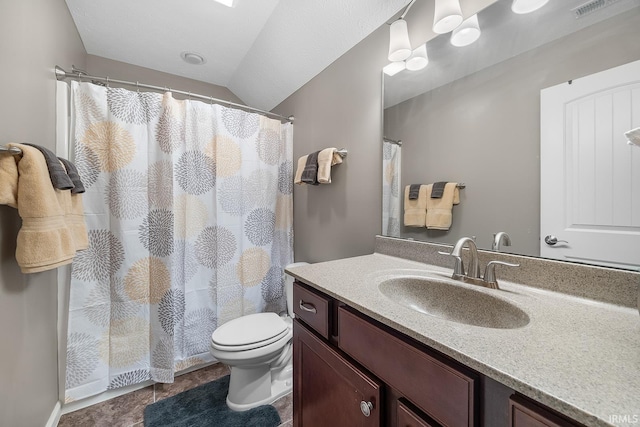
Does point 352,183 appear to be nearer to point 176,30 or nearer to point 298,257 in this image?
point 298,257

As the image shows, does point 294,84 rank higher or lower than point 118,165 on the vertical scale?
higher

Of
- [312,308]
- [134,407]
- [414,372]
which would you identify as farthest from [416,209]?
[134,407]

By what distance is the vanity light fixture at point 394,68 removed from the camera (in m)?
1.26

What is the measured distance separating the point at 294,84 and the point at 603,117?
6.01 feet

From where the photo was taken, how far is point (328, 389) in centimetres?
80

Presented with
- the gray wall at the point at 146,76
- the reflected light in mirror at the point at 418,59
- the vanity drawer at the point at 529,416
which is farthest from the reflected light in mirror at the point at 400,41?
the gray wall at the point at 146,76

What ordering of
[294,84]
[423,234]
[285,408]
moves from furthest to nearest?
[294,84]
[285,408]
[423,234]

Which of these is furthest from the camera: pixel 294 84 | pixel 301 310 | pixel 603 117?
pixel 294 84

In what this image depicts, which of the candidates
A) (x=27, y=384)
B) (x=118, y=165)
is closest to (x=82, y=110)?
(x=118, y=165)

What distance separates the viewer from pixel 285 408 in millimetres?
1358

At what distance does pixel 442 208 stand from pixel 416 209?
0.44 feet

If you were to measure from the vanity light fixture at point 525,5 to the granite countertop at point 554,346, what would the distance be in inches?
38.7

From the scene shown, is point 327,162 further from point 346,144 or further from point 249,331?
point 249,331

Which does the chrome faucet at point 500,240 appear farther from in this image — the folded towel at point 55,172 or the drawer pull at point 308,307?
the folded towel at point 55,172
